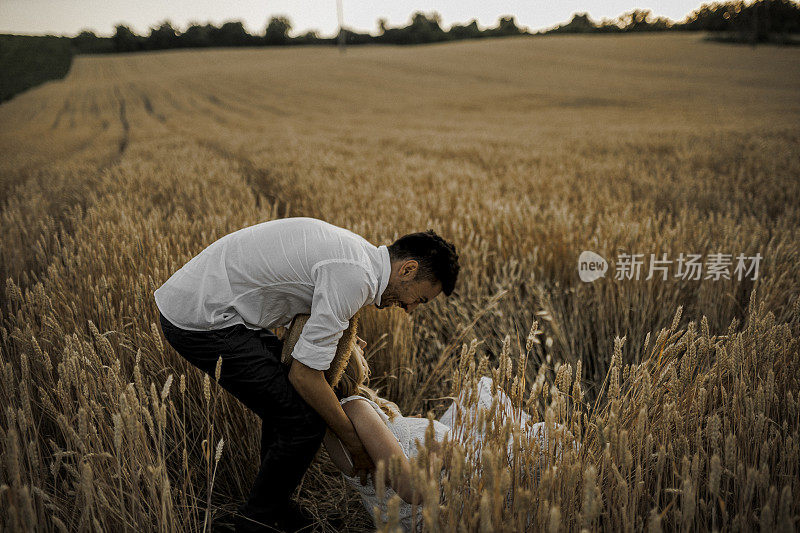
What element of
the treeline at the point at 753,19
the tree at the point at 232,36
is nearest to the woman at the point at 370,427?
the treeline at the point at 753,19

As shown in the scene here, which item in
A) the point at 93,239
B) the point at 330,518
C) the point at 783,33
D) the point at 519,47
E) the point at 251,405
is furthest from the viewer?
the point at 519,47

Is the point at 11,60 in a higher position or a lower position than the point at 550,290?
higher

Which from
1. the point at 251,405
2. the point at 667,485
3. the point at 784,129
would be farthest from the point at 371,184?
the point at 784,129

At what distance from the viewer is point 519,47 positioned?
3909 centimetres

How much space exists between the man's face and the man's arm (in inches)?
12.3

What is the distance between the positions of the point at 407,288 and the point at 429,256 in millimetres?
124

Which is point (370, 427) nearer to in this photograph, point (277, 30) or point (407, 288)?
point (407, 288)

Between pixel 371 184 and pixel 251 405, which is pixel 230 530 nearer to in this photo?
pixel 251 405

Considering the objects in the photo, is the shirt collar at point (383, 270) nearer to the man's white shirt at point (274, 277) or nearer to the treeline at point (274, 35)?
the man's white shirt at point (274, 277)

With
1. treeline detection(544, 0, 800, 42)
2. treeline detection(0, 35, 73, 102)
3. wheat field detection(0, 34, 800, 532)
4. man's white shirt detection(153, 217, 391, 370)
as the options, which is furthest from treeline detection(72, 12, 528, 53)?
man's white shirt detection(153, 217, 391, 370)

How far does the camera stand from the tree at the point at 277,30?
57.9 metres

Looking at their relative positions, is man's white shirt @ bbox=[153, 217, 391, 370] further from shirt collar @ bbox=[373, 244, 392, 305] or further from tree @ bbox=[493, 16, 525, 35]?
tree @ bbox=[493, 16, 525, 35]

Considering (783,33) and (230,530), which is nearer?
(230,530)

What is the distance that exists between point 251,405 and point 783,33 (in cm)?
4373
